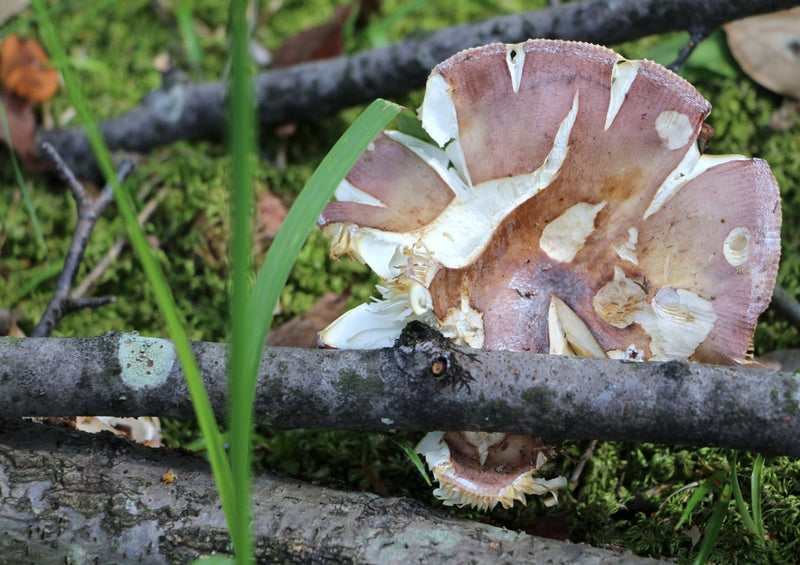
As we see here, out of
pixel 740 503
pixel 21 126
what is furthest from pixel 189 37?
pixel 740 503

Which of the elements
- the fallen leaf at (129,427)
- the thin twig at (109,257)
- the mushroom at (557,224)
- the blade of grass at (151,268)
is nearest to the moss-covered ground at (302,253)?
the thin twig at (109,257)

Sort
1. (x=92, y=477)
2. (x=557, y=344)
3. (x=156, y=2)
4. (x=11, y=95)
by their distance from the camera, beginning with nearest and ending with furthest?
1. (x=92, y=477)
2. (x=557, y=344)
3. (x=11, y=95)
4. (x=156, y=2)

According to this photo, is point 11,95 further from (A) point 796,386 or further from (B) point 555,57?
(A) point 796,386

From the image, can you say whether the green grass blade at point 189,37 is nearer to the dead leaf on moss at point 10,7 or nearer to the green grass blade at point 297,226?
the dead leaf on moss at point 10,7

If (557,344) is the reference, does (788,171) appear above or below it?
above

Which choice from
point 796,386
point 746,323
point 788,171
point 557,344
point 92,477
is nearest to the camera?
point 796,386

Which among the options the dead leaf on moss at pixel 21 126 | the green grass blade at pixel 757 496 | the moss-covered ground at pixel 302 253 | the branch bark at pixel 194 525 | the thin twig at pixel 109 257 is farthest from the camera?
the dead leaf on moss at pixel 21 126

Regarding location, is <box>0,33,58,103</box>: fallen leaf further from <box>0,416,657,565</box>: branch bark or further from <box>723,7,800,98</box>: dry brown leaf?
<box>723,7,800,98</box>: dry brown leaf

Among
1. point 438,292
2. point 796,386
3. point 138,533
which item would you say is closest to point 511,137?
point 438,292
